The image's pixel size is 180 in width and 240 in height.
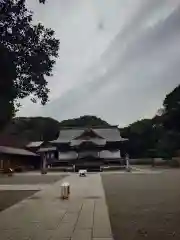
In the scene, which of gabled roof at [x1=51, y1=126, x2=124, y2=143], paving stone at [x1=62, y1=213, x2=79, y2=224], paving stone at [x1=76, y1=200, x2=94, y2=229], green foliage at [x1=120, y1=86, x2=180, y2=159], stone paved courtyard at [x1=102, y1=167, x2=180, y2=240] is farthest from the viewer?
gabled roof at [x1=51, y1=126, x2=124, y2=143]

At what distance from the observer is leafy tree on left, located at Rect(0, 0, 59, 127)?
32.0 feet

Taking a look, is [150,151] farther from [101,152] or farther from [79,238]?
[79,238]

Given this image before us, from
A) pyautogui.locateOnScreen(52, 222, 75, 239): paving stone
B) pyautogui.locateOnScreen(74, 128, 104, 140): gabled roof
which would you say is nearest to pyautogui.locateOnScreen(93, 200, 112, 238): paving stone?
pyautogui.locateOnScreen(52, 222, 75, 239): paving stone

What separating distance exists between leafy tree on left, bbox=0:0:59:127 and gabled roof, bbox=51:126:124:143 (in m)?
59.1

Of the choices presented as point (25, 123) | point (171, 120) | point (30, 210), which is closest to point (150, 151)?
point (171, 120)

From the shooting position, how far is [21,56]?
10570 mm

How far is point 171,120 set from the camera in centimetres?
7269

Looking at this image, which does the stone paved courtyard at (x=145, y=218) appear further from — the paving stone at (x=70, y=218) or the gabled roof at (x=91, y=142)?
the gabled roof at (x=91, y=142)

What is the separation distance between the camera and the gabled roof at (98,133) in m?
71.2

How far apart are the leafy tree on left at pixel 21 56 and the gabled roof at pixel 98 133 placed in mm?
59076

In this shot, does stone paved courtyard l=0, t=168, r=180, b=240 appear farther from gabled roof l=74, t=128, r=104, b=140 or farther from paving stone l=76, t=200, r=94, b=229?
gabled roof l=74, t=128, r=104, b=140

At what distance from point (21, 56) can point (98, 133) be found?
6421cm

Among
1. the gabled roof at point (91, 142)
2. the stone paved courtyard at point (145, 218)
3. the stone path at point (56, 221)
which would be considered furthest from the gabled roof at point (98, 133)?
the stone path at point (56, 221)

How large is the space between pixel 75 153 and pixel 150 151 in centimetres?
1809
